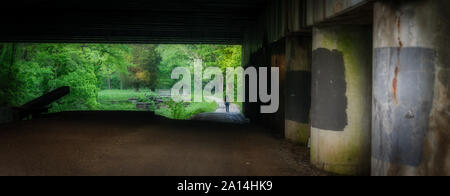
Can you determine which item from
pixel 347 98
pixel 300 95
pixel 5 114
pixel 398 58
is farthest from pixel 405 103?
pixel 5 114

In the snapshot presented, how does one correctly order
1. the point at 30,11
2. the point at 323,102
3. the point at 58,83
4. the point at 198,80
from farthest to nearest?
1. the point at 198,80
2. the point at 58,83
3. the point at 30,11
4. the point at 323,102

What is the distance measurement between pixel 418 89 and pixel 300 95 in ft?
20.4

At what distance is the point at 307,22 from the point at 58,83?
25.1 m

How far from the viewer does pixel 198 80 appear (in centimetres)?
5197

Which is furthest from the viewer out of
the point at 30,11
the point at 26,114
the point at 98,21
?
the point at 26,114

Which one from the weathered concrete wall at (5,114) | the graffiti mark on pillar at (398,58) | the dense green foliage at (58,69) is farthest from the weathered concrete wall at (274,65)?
the dense green foliage at (58,69)

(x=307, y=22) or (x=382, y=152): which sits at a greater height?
(x=307, y=22)

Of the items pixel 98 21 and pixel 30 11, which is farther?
pixel 98 21

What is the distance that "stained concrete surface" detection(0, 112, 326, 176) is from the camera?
7.51 m

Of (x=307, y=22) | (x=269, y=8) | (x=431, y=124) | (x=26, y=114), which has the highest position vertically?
(x=269, y=8)

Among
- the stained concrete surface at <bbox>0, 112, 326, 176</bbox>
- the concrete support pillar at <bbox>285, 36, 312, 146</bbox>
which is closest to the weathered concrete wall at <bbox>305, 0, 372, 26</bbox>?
the concrete support pillar at <bbox>285, 36, 312, 146</bbox>

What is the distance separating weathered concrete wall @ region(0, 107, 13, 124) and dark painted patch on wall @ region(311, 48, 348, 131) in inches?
664

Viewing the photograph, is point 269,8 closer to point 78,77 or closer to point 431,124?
point 431,124
